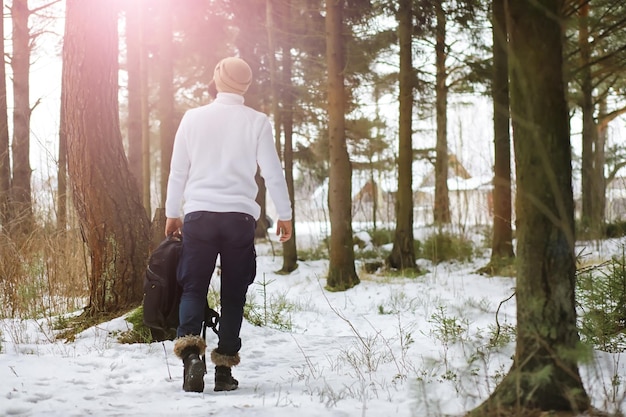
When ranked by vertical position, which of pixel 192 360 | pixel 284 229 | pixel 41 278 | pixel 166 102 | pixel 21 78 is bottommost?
pixel 192 360

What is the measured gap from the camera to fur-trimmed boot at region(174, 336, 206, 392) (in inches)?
137

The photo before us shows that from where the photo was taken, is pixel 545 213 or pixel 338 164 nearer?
pixel 545 213

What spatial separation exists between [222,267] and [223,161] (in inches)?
26.0

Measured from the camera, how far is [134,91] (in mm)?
14094

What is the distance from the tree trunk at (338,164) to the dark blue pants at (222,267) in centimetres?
563

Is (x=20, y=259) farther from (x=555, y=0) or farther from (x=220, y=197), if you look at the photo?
(x=555, y=0)

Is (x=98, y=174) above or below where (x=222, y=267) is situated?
above

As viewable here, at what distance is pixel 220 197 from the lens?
3518 millimetres

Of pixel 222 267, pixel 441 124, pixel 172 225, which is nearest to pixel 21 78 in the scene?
pixel 441 124

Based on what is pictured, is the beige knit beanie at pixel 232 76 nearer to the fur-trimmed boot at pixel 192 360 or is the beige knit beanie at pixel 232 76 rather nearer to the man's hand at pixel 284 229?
the man's hand at pixel 284 229

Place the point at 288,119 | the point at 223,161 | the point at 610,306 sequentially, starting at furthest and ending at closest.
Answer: the point at 288,119
the point at 610,306
the point at 223,161

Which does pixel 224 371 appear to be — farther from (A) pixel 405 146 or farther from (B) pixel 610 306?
(A) pixel 405 146

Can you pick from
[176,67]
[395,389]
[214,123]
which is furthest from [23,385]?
[176,67]

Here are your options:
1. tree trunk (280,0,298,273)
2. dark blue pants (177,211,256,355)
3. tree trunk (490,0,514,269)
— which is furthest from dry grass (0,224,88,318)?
tree trunk (490,0,514,269)
